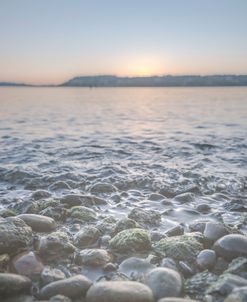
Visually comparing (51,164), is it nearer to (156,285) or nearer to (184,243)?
(184,243)

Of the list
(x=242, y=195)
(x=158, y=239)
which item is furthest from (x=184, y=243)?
(x=242, y=195)

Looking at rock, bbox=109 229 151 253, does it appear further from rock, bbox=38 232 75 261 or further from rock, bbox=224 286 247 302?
rock, bbox=224 286 247 302

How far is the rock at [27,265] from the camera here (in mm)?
3988

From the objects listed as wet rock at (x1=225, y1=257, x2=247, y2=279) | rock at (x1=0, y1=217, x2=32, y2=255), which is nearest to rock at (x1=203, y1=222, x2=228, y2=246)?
wet rock at (x1=225, y1=257, x2=247, y2=279)

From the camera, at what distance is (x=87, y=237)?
16.4ft

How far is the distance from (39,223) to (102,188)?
273cm

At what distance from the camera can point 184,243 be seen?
4.59 metres

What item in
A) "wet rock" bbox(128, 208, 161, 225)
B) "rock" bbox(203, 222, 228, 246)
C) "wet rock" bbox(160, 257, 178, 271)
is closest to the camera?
"wet rock" bbox(160, 257, 178, 271)

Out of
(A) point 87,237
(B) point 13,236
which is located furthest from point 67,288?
(A) point 87,237

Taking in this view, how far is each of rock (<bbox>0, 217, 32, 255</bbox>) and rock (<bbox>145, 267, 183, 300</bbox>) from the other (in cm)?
183

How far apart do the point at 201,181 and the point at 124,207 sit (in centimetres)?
280

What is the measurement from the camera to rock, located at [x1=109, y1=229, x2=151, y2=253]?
4711 mm

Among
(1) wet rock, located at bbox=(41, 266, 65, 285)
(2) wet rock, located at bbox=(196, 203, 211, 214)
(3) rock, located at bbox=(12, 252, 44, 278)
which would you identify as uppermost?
(3) rock, located at bbox=(12, 252, 44, 278)

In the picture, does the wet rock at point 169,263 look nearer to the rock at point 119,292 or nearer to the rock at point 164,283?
the rock at point 164,283
